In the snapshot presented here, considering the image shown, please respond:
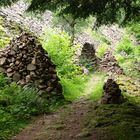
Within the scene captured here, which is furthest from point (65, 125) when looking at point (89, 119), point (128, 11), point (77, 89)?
point (77, 89)

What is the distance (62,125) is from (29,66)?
4011mm

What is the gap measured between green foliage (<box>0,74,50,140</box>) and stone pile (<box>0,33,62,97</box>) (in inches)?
23.0

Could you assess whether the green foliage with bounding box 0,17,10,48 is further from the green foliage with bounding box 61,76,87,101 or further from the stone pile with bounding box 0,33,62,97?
the stone pile with bounding box 0,33,62,97

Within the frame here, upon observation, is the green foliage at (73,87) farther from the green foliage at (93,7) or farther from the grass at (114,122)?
the green foliage at (93,7)

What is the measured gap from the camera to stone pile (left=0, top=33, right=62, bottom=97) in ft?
43.1

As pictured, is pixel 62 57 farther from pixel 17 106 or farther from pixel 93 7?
pixel 93 7

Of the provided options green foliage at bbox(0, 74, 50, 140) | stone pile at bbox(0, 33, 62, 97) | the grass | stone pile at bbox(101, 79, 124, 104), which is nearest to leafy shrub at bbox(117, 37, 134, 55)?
stone pile at bbox(0, 33, 62, 97)

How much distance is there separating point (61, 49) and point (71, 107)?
592 centimetres

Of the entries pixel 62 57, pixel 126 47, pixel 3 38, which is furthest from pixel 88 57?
pixel 126 47

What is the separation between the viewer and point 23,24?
88.7ft

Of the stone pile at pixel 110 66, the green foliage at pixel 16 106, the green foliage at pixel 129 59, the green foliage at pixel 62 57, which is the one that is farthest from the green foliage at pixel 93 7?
the green foliage at pixel 129 59

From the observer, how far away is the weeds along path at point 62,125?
8727 mm

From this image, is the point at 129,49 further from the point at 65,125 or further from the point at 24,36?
the point at 65,125

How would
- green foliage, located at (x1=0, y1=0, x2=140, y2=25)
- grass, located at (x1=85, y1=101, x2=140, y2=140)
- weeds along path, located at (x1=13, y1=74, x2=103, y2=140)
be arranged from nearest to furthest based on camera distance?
grass, located at (x1=85, y1=101, x2=140, y2=140), weeds along path, located at (x1=13, y1=74, x2=103, y2=140), green foliage, located at (x1=0, y1=0, x2=140, y2=25)
